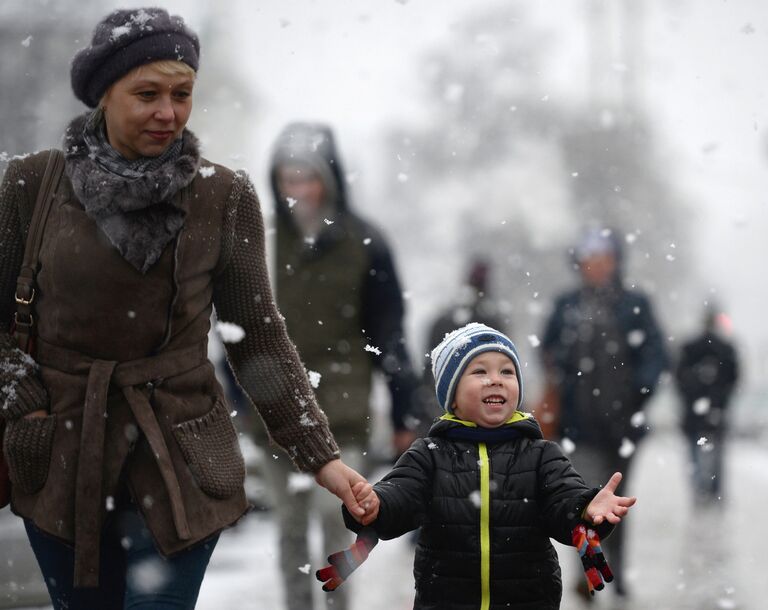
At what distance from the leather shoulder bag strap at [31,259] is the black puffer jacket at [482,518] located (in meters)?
0.87

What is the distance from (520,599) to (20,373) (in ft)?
4.11

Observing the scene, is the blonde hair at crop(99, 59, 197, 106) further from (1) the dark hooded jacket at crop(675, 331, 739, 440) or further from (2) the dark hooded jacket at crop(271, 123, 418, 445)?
(1) the dark hooded jacket at crop(675, 331, 739, 440)

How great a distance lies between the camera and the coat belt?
2.68 m

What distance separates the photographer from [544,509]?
9.82ft

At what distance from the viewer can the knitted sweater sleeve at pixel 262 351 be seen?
2930 mm

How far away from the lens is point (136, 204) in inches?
106

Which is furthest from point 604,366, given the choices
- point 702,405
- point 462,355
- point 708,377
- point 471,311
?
point 702,405

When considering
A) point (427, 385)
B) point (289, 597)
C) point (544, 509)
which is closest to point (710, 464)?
point (427, 385)

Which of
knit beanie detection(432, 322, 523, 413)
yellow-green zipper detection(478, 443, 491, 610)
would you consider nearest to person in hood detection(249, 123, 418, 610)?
knit beanie detection(432, 322, 523, 413)

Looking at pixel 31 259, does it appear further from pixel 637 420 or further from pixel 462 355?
pixel 637 420

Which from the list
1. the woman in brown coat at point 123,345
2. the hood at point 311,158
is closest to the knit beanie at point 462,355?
the woman in brown coat at point 123,345

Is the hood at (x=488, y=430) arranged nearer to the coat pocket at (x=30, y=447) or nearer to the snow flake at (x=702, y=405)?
the coat pocket at (x=30, y=447)

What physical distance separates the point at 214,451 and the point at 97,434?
0.89 ft

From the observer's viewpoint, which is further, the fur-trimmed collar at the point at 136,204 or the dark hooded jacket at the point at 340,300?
the dark hooded jacket at the point at 340,300
